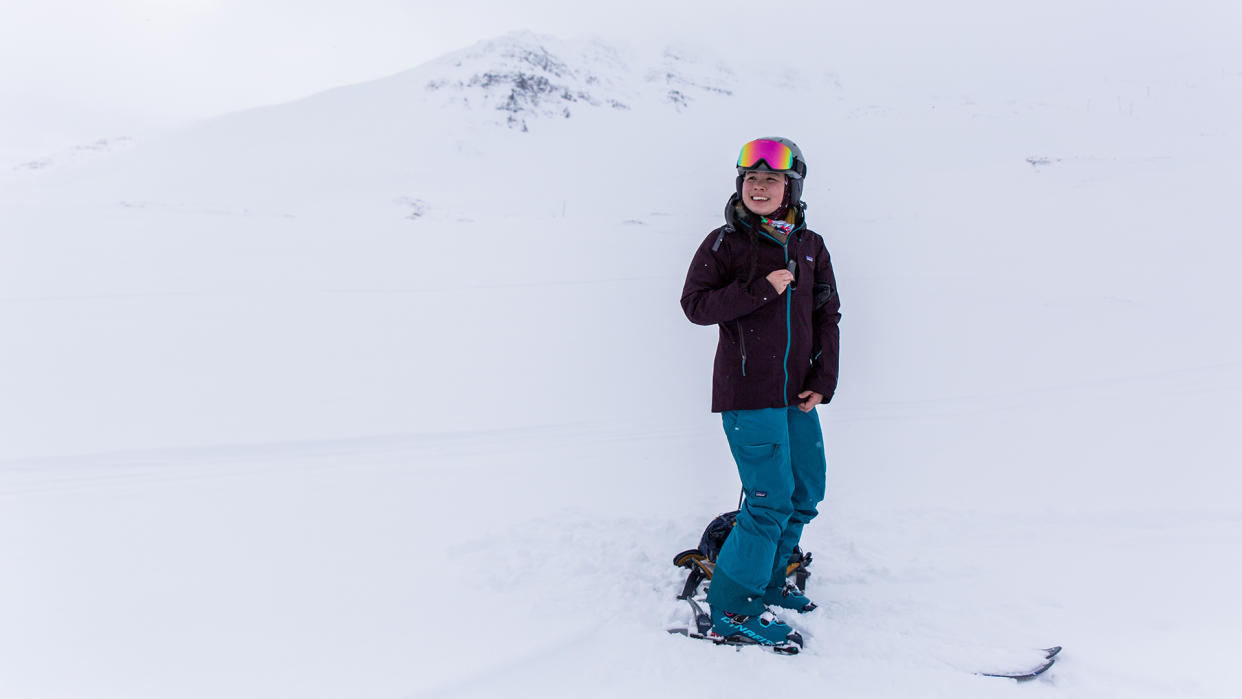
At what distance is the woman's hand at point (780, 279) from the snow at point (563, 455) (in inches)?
56.0

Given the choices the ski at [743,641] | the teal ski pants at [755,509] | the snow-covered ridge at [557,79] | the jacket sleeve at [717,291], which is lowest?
the ski at [743,641]

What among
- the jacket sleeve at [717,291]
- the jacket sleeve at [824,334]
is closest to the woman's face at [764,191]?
the jacket sleeve at [717,291]

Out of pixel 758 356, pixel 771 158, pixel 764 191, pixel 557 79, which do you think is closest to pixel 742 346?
pixel 758 356

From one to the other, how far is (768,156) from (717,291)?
0.57m

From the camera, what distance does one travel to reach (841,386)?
5809 millimetres

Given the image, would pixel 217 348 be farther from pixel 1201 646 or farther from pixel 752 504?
pixel 1201 646

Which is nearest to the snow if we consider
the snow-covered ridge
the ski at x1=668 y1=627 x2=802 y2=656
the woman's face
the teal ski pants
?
the ski at x1=668 y1=627 x2=802 y2=656

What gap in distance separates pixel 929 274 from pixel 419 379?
6857mm

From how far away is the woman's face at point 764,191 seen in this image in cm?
264

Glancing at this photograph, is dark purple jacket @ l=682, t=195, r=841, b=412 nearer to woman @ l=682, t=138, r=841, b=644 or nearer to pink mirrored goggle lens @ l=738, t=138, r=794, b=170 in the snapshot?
woman @ l=682, t=138, r=841, b=644

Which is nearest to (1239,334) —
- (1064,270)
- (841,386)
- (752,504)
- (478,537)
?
(1064,270)

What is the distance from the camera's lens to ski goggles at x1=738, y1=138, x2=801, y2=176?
2605 millimetres

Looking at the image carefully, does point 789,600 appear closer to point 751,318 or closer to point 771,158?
point 751,318

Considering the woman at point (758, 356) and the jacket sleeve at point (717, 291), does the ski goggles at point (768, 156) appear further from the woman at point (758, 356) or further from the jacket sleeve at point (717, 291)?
the jacket sleeve at point (717, 291)
